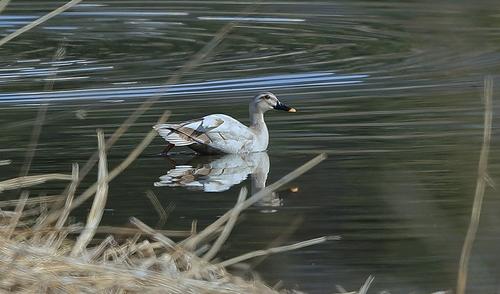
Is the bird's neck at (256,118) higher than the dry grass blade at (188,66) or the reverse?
the reverse

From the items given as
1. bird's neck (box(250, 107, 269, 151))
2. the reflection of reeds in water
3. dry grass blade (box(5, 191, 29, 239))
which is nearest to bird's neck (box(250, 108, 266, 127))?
bird's neck (box(250, 107, 269, 151))

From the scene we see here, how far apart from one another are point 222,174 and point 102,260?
5108 mm

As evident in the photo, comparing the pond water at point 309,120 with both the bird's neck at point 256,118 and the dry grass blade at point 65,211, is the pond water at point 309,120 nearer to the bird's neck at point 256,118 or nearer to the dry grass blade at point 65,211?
the bird's neck at point 256,118

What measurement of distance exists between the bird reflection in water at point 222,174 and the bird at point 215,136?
0.22ft

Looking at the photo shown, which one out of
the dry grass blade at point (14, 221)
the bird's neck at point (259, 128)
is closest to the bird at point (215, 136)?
the bird's neck at point (259, 128)

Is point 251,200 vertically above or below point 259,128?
above

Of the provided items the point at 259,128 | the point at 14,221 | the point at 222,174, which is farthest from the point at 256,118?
the point at 14,221

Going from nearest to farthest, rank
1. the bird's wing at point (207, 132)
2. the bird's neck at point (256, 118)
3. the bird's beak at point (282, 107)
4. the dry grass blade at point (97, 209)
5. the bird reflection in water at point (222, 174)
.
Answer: the dry grass blade at point (97, 209) → the bird reflection in water at point (222, 174) → the bird's wing at point (207, 132) → the bird's neck at point (256, 118) → the bird's beak at point (282, 107)

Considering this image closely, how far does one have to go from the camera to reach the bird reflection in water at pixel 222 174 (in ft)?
30.6

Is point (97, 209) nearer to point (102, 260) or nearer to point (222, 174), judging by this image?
point (102, 260)

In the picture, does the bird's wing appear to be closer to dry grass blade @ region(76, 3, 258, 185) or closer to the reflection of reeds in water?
the reflection of reeds in water

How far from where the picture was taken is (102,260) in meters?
4.97

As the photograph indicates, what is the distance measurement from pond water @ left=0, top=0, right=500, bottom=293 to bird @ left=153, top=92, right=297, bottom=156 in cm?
15

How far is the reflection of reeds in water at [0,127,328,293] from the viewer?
176 inches
